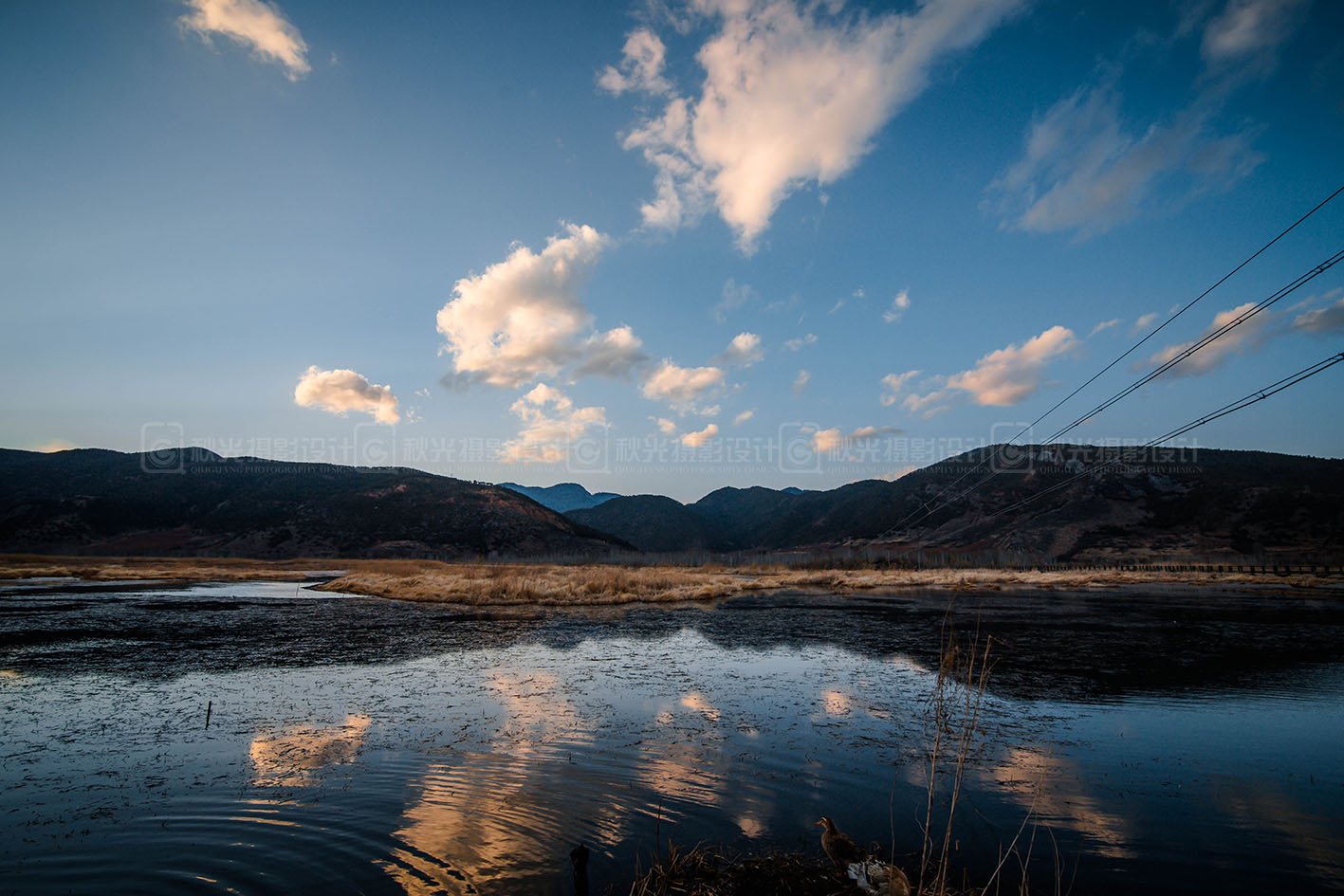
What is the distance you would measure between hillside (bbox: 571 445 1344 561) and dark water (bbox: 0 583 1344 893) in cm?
5638

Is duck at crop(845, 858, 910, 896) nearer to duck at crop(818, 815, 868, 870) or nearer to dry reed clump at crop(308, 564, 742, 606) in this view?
duck at crop(818, 815, 868, 870)

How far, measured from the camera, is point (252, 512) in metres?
122

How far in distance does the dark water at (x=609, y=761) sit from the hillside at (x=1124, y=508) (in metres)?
56.4

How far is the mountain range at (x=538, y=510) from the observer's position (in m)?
93.5

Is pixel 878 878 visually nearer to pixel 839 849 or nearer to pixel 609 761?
pixel 839 849

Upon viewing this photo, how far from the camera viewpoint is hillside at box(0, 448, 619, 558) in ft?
358

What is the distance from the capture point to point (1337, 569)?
5653cm

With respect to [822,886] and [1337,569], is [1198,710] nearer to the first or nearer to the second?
[822,886]

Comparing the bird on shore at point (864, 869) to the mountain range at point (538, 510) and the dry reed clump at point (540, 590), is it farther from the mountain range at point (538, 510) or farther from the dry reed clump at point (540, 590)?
the mountain range at point (538, 510)

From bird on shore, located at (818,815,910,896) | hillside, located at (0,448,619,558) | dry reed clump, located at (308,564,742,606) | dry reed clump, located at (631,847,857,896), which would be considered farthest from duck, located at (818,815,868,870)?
hillside, located at (0,448,619,558)

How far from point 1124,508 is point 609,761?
135240 millimetres

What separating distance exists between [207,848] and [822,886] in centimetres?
547

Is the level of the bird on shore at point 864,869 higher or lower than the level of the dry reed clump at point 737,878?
higher

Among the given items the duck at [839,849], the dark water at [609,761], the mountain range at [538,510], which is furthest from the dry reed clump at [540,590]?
the mountain range at [538,510]
